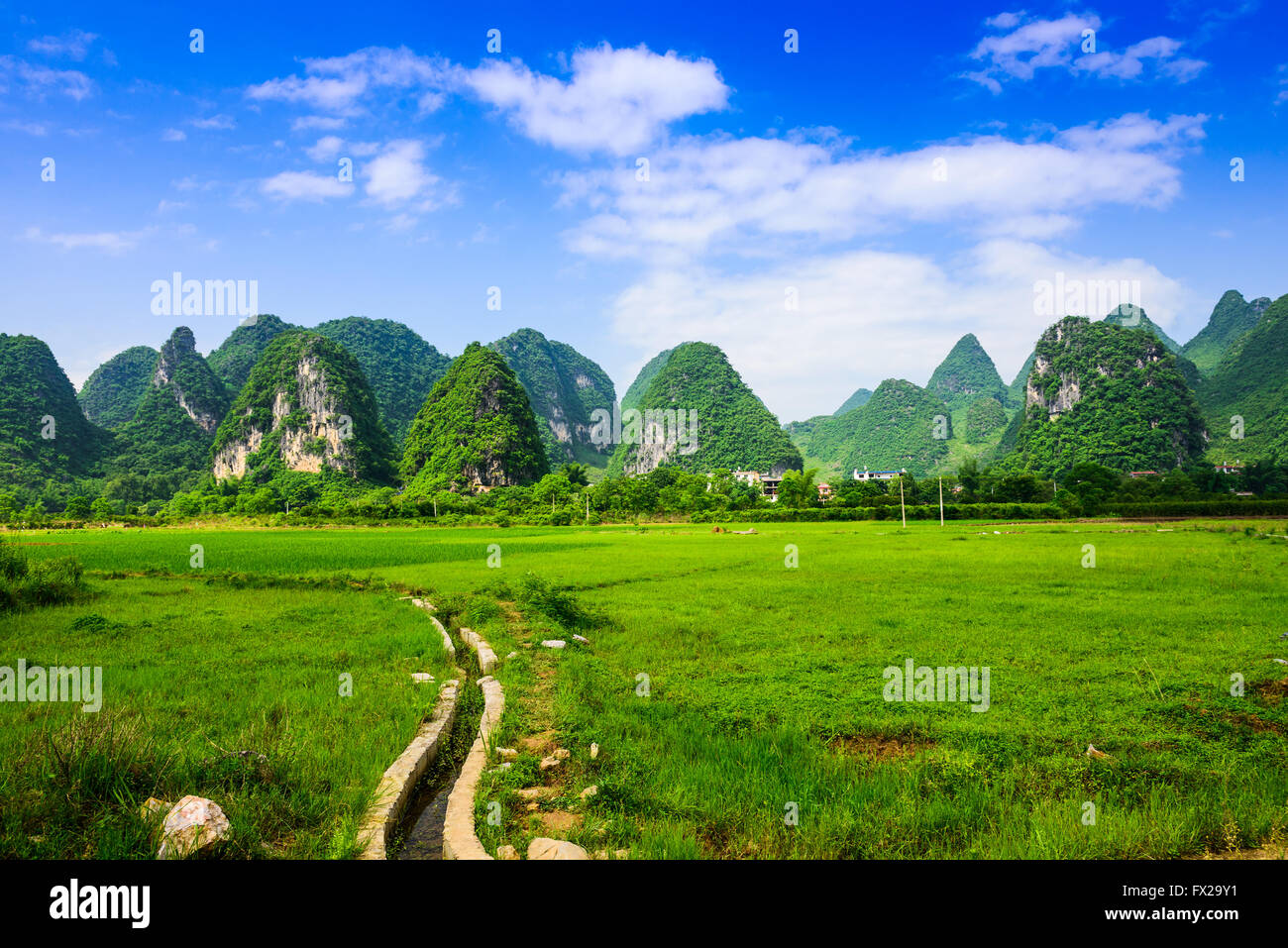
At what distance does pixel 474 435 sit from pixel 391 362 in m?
64.1

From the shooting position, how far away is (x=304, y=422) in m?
98.6

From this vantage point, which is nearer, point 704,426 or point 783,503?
point 783,503

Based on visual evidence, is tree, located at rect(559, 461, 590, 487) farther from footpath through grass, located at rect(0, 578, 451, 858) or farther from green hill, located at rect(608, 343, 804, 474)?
footpath through grass, located at rect(0, 578, 451, 858)

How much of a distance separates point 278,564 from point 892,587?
19703 mm

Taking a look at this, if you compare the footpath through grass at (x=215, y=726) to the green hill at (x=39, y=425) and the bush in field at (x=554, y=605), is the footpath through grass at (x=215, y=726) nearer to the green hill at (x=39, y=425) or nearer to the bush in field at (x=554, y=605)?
the bush in field at (x=554, y=605)

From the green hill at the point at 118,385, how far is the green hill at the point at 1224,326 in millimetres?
246016

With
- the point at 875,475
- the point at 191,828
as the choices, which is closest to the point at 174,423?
the point at 875,475

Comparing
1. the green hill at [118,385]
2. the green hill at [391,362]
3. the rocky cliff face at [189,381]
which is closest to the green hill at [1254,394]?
the green hill at [391,362]

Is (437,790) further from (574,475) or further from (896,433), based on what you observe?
(896,433)

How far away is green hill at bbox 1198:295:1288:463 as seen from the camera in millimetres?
82562

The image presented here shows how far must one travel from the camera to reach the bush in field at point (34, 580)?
38.3 feet
